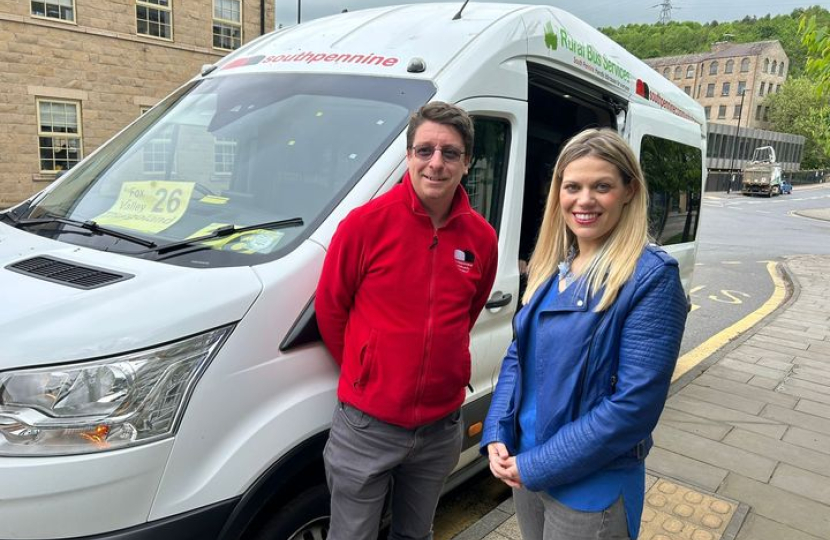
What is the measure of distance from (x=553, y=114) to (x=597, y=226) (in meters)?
3.18

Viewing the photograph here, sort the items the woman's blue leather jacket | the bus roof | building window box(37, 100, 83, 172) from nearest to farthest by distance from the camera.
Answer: the woman's blue leather jacket → the bus roof → building window box(37, 100, 83, 172)

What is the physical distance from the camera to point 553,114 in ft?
15.2

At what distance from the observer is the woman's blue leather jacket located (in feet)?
4.99

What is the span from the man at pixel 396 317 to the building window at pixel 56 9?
60.7 ft

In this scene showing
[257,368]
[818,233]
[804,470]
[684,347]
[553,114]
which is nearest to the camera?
[257,368]

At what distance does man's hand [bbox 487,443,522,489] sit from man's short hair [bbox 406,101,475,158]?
3.05 feet

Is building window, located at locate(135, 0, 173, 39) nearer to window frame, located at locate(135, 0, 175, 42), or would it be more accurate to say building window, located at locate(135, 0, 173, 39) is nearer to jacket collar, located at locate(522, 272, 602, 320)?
window frame, located at locate(135, 0, 175, 42)

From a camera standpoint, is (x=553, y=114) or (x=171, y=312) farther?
(x=553, y=114)

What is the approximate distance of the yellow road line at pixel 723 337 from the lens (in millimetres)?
6060

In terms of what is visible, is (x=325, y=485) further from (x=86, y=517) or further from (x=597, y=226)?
(x=597, y=226)

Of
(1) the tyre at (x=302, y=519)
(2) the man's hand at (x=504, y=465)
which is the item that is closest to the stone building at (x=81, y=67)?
(1) the tyre at (x=302, y=519)

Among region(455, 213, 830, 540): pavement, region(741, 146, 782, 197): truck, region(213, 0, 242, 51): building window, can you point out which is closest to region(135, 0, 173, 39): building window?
region(213, 0, 242, 51): building window

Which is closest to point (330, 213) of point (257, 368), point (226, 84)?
point (257, 368)

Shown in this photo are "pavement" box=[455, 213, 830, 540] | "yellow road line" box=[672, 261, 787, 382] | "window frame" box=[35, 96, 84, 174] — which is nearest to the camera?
"pavement" box=[455, 213, 830, 540]
